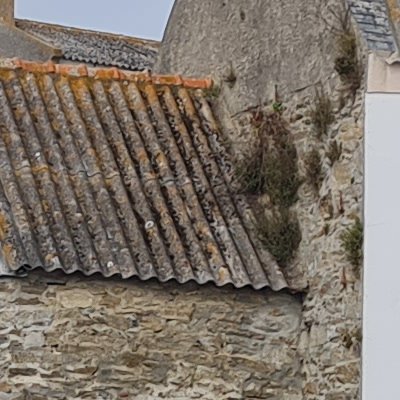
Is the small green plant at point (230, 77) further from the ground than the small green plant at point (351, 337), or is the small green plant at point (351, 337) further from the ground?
the small green plant at point (230, 77)

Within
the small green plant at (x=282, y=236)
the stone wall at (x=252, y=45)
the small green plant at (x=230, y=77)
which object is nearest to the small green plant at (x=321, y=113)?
the stone wall at (x=252, y=45)

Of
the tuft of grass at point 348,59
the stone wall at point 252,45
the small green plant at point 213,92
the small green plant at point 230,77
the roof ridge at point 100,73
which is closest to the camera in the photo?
the tuft of grass at point 348,59

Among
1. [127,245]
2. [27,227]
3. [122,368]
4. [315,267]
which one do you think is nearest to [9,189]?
[27,227]

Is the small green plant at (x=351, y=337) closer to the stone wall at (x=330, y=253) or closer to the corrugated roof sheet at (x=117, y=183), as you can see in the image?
the stone wall at (x=330, y=253)

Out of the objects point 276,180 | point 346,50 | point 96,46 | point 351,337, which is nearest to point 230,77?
point 276,180

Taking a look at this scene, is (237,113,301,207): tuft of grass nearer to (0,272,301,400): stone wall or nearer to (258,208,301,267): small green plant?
(258,208,301,267): small green plant

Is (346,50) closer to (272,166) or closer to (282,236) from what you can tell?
(272,166)

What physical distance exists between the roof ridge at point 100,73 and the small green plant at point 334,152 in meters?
1.97

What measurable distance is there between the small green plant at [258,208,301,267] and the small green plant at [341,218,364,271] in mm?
747

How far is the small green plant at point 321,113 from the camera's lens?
993 centimetres

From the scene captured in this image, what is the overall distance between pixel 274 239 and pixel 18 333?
239 cm

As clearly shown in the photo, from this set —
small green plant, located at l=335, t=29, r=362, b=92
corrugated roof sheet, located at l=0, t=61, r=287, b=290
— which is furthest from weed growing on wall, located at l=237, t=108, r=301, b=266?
small green plant, located at l=335, t=29, r=362, b=92

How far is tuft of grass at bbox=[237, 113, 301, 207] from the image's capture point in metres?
10.3

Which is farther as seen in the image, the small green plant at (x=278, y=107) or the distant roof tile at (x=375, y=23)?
the small green plant at (x=278, y=107)
